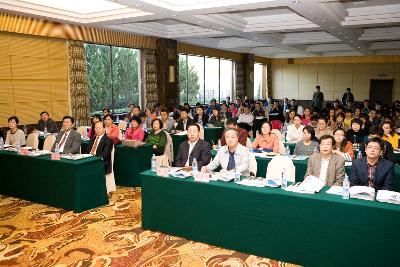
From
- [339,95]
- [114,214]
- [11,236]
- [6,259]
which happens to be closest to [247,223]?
[114,214]

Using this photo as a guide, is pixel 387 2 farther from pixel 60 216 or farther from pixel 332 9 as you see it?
pixel 60 216

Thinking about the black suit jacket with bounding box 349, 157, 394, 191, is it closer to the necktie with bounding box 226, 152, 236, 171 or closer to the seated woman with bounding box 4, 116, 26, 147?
the necktie with bounding box 226, 152, 236, 171

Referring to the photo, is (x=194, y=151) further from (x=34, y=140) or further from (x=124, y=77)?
(x=124, y=77)

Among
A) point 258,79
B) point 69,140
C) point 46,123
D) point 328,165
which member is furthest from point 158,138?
point 258,79

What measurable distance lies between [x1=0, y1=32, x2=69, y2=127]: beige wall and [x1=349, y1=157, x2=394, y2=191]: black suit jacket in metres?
7.53

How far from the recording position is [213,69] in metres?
16.8

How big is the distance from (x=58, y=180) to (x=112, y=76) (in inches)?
245

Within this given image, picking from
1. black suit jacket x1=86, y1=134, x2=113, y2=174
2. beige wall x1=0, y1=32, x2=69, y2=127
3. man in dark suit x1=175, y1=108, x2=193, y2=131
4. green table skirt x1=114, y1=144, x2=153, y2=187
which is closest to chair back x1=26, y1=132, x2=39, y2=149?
beige wall x1=0, y1=32, x2=69, y2=127

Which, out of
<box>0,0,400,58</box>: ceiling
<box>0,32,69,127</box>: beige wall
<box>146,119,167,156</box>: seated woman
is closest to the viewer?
<box>146,119,167,156</box>: seated woman

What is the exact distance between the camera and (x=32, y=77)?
9023 mm

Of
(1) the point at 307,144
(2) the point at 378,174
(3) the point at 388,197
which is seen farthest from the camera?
(1) the point at 307,144

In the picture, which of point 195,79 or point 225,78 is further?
point 225,78

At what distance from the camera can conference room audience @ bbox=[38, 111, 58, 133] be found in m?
8.65

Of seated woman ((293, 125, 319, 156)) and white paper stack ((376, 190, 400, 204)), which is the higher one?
seated woman ((293, 125, 319, 156))
